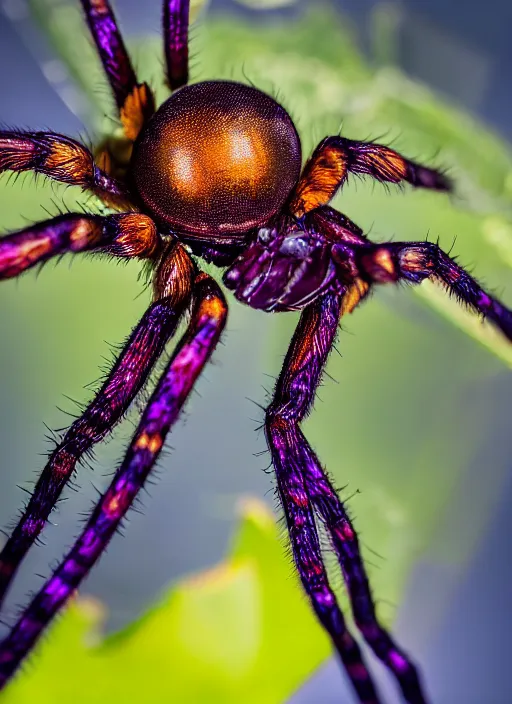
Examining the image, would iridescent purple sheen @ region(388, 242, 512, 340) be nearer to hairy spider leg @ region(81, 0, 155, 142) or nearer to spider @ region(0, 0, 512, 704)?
spider @ region(0, 0, 512, 704)

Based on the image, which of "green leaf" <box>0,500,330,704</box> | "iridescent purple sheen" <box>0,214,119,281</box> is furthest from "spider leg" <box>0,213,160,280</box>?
"green leaf" <box>0,500,330,704</box>

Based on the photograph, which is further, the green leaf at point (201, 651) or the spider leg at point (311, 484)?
the green leaf at point (201, 651)

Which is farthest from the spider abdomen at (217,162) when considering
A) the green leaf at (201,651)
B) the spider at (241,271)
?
the green leaf at (201,651)

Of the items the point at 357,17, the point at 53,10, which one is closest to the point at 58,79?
the point at 53,10

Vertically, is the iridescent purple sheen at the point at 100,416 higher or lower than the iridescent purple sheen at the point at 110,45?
lower

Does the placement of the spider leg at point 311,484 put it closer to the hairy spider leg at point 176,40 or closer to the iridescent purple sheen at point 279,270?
the iridescent purple sheen at point 279,270

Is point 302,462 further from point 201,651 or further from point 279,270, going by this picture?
point 201,651

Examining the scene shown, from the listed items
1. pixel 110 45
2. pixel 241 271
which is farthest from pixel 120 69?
pixel 241 271
